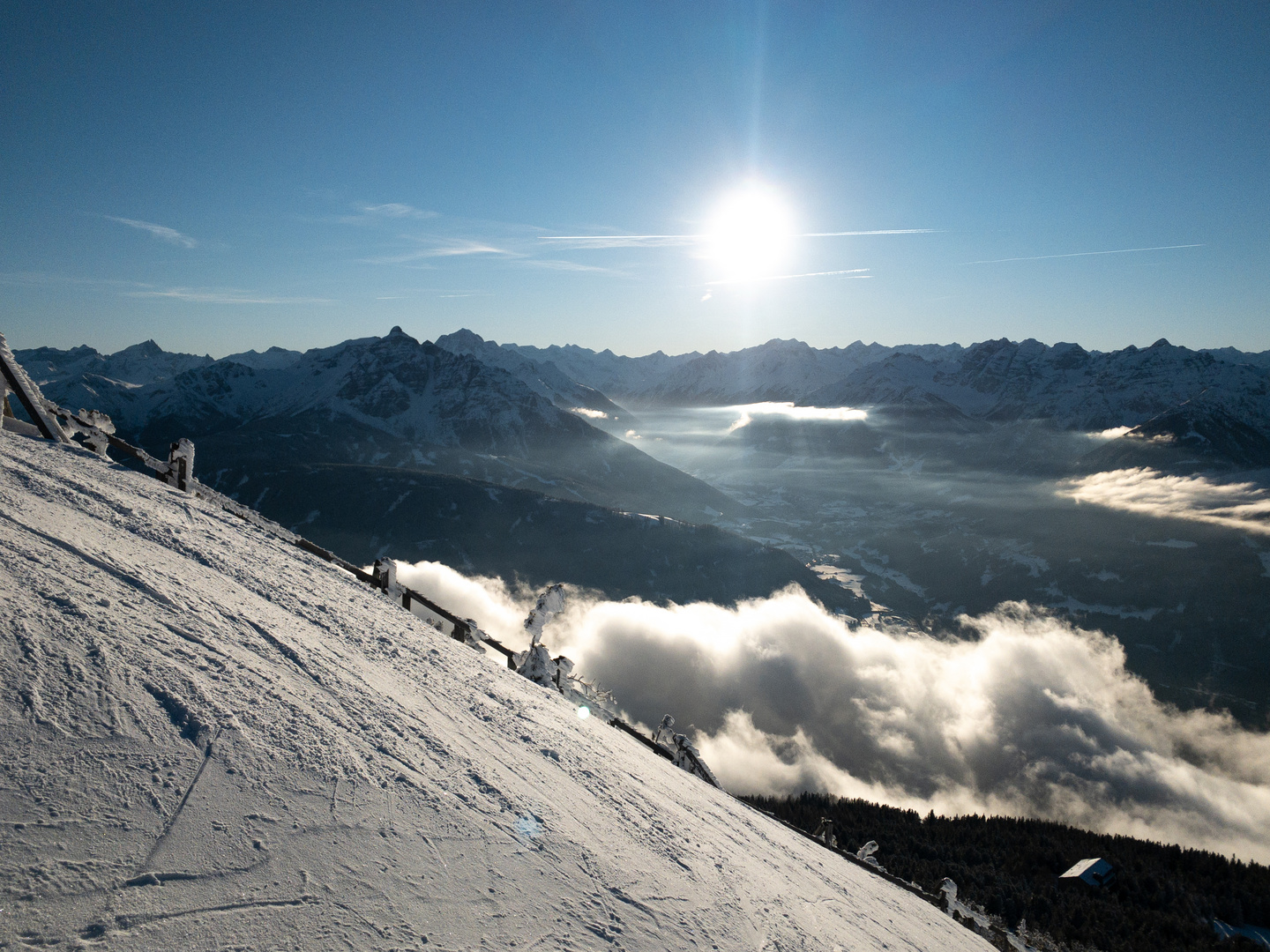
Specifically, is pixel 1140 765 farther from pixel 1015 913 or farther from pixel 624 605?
pixel 1015 913

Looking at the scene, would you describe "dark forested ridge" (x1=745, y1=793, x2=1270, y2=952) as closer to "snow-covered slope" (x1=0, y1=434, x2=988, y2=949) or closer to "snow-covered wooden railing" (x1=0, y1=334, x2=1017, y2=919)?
"snow-covered wooden railing" (x1=0, y1=334, x2=1017, y2=919)

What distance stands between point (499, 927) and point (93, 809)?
2540 millimetres

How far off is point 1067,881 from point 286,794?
79.1 meters

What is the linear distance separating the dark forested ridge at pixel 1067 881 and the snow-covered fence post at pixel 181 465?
50.5 meters

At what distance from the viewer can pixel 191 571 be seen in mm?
7629

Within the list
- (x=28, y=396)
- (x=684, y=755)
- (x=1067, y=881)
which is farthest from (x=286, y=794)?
(x=1067, y=881)

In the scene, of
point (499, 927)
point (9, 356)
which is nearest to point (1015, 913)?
point (499, 927)

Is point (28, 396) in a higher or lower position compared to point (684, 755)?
higher

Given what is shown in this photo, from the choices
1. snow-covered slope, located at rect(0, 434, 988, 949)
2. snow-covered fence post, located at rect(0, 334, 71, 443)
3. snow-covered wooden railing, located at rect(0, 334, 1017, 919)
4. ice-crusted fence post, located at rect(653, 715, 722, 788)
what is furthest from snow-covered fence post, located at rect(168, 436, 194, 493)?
ice-crusted fence post, located at rect(653, 715, 722, 788)

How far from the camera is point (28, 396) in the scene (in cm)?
1057

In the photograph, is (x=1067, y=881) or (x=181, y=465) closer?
(x=181, y=465)

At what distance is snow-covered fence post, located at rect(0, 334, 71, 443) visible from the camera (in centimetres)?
1042

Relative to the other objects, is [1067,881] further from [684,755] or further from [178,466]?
[178,466]

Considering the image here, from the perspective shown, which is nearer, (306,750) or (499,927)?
(499,927)
